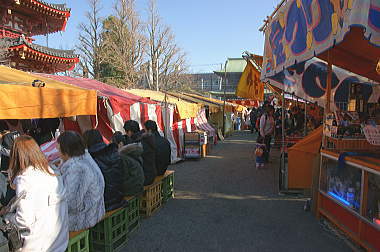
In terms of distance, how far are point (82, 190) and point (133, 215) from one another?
154cm

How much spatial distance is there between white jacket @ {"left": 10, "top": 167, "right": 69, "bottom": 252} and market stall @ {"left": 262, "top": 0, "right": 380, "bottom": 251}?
289cm

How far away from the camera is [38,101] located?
3230mm

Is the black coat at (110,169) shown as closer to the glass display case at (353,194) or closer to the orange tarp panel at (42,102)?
the orange tarp panel at (42,102)

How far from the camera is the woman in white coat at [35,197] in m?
2.15

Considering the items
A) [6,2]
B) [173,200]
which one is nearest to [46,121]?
[173,200]

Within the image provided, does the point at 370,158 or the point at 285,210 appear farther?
the point at 285,210

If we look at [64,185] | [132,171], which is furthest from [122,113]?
[64,185]

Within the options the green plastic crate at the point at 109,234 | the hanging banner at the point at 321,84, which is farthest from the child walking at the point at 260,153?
the green plastic crate at the point at 109,234

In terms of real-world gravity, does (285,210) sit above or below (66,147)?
below

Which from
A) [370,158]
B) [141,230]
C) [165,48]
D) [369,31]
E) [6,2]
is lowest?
[141,230]

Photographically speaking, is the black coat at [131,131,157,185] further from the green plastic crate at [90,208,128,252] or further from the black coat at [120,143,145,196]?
the green plastic crate at [90,208,128,252]

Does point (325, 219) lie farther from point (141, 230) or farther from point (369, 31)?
point (369, 31)

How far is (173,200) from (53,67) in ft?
32.7

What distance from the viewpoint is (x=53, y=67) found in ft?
40.1
